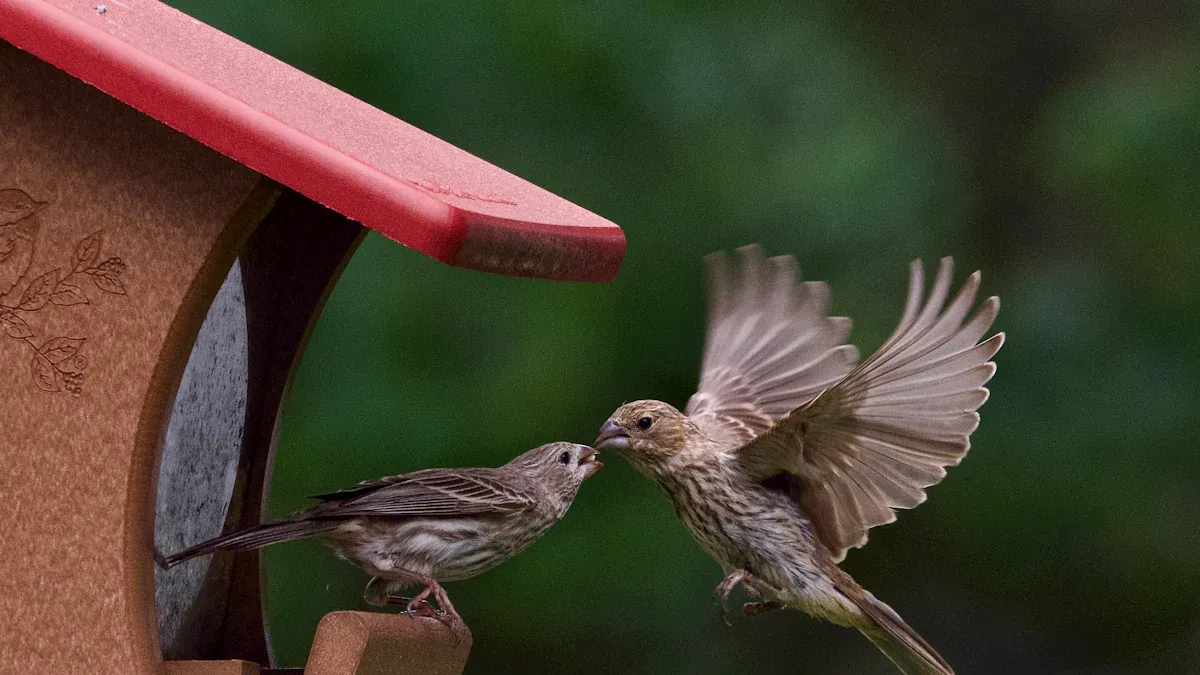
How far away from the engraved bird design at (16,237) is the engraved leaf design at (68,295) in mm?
66

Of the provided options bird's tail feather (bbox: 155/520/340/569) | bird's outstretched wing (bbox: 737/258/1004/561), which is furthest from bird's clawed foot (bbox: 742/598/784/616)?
bird's tail feather (bbox: 155/520/340/569)

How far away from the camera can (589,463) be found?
386 cm

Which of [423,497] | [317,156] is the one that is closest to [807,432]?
[423,497]

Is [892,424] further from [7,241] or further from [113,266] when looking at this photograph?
[7,241]

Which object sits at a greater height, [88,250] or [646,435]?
[88,250]

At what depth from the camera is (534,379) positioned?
5703 mm

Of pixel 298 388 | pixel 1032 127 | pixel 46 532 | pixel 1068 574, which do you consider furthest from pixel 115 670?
pixel 1032 127

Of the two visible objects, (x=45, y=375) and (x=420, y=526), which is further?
(x=420, y=526)

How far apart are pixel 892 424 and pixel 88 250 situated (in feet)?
5.65

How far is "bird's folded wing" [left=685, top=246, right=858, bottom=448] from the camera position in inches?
178

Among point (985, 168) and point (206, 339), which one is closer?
point (206, 339)

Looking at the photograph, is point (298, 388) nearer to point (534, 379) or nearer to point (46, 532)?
point (534, 379)

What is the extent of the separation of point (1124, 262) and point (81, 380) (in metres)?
4.43

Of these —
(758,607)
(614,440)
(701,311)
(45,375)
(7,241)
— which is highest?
(7,241)
